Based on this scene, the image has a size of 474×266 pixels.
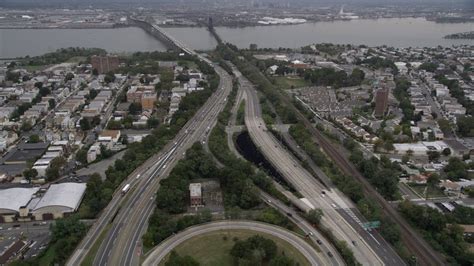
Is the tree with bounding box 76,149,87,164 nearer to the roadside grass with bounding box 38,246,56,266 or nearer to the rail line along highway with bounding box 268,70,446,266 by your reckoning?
the roadside grass with bounding box 38,246,56,266

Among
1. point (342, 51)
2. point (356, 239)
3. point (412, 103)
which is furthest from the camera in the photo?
point (342, 51)

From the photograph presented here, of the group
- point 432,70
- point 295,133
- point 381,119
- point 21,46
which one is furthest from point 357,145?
point 21,46

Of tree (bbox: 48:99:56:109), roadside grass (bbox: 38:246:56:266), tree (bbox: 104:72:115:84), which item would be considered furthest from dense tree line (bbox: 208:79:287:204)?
tree (bbox: 104:72:115:84)

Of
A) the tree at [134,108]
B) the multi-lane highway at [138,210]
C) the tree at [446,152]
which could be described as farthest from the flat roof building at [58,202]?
the tree at [446,152]

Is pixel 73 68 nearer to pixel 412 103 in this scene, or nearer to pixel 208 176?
pixel 208 176

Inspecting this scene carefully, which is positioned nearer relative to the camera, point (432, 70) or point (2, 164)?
point (2, 164)

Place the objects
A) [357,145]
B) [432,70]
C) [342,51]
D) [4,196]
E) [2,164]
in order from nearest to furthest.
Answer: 1. [4,196]
2. [2,164]
3. [357,145]
4. [432,70]
5. [342,51]
